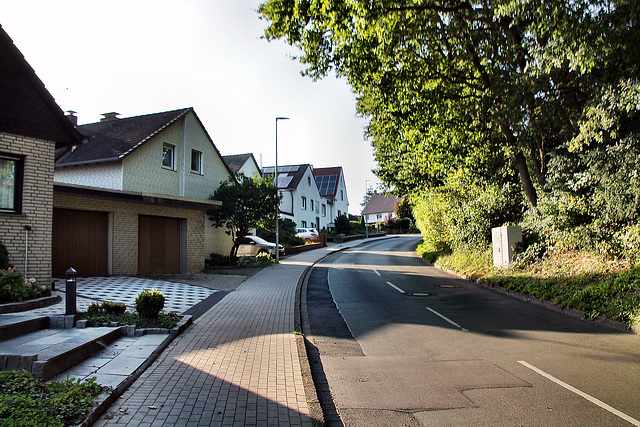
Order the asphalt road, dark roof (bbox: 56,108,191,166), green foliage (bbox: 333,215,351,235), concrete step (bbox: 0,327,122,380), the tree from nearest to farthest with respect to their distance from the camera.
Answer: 1. the asphalt road
2. concrete step (bbox: 0,327,122,380)
3. dark roof (bbox: 56,108,191,166)
4. the tree
5. green foliage (bbox: 333,215,351,235)

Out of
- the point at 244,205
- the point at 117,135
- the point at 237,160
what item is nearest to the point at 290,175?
the point at 237,160

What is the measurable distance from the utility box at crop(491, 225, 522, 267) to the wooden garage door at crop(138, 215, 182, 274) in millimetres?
13151

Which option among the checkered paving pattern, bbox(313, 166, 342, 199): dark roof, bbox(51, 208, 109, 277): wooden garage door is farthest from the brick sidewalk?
bbox(313, 166, 342, 199): dark roof

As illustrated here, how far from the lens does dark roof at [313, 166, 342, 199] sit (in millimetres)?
65688

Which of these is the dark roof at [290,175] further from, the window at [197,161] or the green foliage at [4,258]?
the green foliage at [4,258]

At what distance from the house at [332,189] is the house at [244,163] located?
2161 centimetres

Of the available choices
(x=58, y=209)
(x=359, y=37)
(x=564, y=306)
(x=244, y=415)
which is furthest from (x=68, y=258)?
(x=564, y=306)

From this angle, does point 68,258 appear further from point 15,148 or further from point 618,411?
point 618,411

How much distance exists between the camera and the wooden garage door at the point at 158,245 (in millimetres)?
17453

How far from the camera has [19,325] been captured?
636 cm

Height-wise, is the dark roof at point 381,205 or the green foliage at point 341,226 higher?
the dark roof at point 381,205

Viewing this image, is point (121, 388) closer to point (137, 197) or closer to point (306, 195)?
point (137, 197)

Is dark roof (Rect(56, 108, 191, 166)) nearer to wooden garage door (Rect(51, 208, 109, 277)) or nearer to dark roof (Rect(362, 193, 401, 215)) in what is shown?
wooden garage door (Rect(51, 208, 109, 277))

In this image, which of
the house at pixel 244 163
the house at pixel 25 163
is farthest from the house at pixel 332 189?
the house at pixel 25 163
